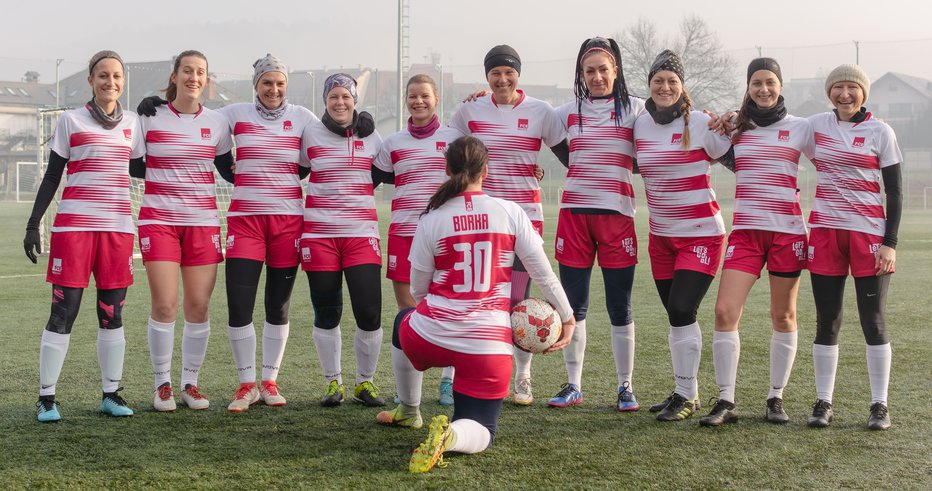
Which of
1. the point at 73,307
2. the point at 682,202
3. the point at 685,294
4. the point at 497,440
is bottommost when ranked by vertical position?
the point at 497,440

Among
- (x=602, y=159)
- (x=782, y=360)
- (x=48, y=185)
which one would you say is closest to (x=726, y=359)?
(x=782, y=360)

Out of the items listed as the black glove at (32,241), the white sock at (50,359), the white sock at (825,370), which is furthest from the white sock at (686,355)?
the black glove at (32,241)

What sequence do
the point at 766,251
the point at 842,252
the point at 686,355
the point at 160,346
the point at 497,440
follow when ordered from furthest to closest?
the point at 160,346 → the point at 686,355 → the point at 766,251 → the point at 842,252 → the point at 497,440

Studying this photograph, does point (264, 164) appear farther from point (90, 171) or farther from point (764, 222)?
point (764, 222)

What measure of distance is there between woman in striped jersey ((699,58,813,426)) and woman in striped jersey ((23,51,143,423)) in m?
3.43

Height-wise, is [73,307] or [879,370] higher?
[73,307]

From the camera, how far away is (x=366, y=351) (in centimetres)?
572

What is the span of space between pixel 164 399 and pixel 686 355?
122 inches

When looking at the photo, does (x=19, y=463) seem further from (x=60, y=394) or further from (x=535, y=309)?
(x=535, y=309)

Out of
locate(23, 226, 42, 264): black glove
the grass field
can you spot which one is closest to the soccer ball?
the grass field

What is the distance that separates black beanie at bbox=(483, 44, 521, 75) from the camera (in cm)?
567

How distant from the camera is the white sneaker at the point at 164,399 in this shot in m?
5.48

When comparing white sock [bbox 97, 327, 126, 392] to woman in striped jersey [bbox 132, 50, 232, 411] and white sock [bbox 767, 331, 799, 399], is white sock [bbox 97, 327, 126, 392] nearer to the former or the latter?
woman in striped jersey [bbox 132, 50, 232, 411]

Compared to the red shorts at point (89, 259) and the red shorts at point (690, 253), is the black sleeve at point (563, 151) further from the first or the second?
the red shorts at point (89, 259)
